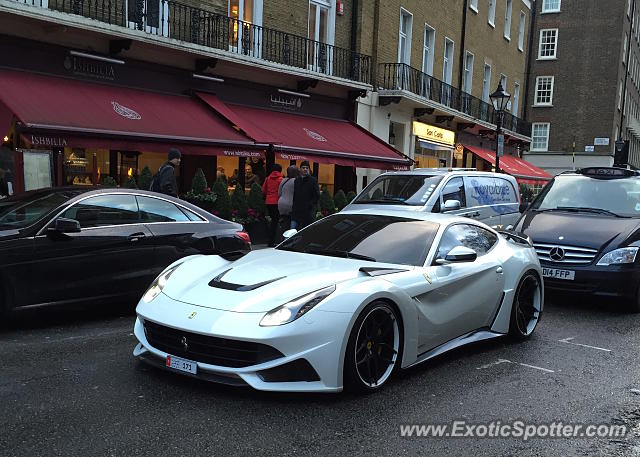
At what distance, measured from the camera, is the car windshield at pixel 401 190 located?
393 inches

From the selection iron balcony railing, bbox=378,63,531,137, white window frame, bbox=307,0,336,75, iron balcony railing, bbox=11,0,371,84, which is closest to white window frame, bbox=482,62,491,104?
iron balcony railing, bbox=378,63,531,137

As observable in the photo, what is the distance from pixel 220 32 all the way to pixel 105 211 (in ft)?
31.3

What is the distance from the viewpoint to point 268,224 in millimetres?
13133

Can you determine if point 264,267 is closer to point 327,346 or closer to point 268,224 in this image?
point 327,346

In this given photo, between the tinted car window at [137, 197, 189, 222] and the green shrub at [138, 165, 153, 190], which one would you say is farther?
the green shrub at [138, 165, 153, 190]

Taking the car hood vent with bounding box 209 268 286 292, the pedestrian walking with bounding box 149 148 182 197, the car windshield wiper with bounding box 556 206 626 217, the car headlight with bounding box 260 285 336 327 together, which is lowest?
the car headlight with bounding box 260 285 336 327

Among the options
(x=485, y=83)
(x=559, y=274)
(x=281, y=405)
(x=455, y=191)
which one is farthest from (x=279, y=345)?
(x=485, y=83)

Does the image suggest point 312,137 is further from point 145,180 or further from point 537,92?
point 537,92

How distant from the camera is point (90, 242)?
6016mm

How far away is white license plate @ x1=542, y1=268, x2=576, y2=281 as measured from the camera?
7504 mm

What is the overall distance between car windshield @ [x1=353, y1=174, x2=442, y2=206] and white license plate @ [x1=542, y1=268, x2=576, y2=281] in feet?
8.68

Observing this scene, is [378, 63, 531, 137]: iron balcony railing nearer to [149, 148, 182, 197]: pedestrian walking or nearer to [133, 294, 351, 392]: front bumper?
[149, 148, 182, 197]: pedestrian walking

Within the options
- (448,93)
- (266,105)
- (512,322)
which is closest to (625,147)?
(448,93)

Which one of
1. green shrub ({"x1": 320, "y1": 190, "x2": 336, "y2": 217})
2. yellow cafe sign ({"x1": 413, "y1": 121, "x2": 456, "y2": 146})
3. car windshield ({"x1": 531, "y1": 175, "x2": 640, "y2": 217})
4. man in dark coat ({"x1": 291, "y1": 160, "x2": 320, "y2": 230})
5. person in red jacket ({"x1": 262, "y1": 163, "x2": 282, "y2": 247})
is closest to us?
car windshield ({"x1": 531, "y1": 175, "x2": 640, "y2": 217})
